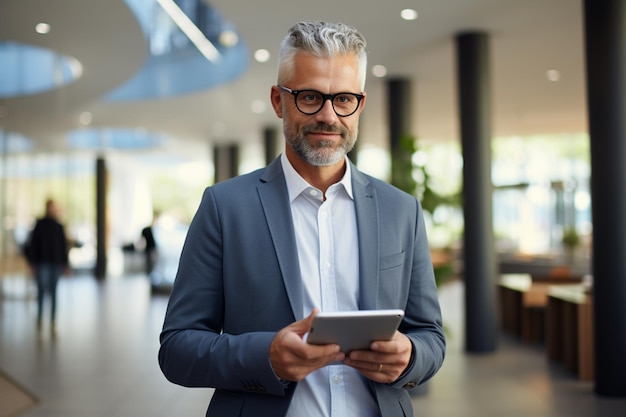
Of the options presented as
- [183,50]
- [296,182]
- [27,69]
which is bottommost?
[296,182]

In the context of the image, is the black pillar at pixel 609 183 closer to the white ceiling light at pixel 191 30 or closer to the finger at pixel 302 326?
the white ceiling light at pixel 191 30

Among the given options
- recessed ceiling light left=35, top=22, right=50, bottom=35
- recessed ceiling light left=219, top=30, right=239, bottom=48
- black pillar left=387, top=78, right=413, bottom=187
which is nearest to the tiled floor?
recessed ceiling light left=35, top=22, right=50, bottom=35

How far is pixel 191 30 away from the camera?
33.5 ft

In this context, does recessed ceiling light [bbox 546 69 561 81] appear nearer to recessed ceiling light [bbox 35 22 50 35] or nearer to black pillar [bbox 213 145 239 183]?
recessed ceiling light [bbox 35 22 50 35]

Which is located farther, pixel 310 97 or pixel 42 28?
pixel 42 28

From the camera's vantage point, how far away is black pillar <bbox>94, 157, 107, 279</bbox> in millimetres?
13805

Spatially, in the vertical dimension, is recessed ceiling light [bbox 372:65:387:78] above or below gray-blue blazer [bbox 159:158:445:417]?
above

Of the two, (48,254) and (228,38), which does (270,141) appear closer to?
(228,38)

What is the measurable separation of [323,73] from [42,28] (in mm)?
7236

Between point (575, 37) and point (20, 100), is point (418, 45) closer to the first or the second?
point (575, 37)

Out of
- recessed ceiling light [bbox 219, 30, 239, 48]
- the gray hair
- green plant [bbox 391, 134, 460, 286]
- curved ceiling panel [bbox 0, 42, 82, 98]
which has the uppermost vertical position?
recessed ceiling light [bbox 219, 30, 239, 48]

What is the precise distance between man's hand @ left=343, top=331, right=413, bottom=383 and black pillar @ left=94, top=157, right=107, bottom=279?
12039mm

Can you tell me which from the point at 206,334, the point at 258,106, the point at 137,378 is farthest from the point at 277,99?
the point at 258,106

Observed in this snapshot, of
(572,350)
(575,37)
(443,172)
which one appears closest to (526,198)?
(443,172)
